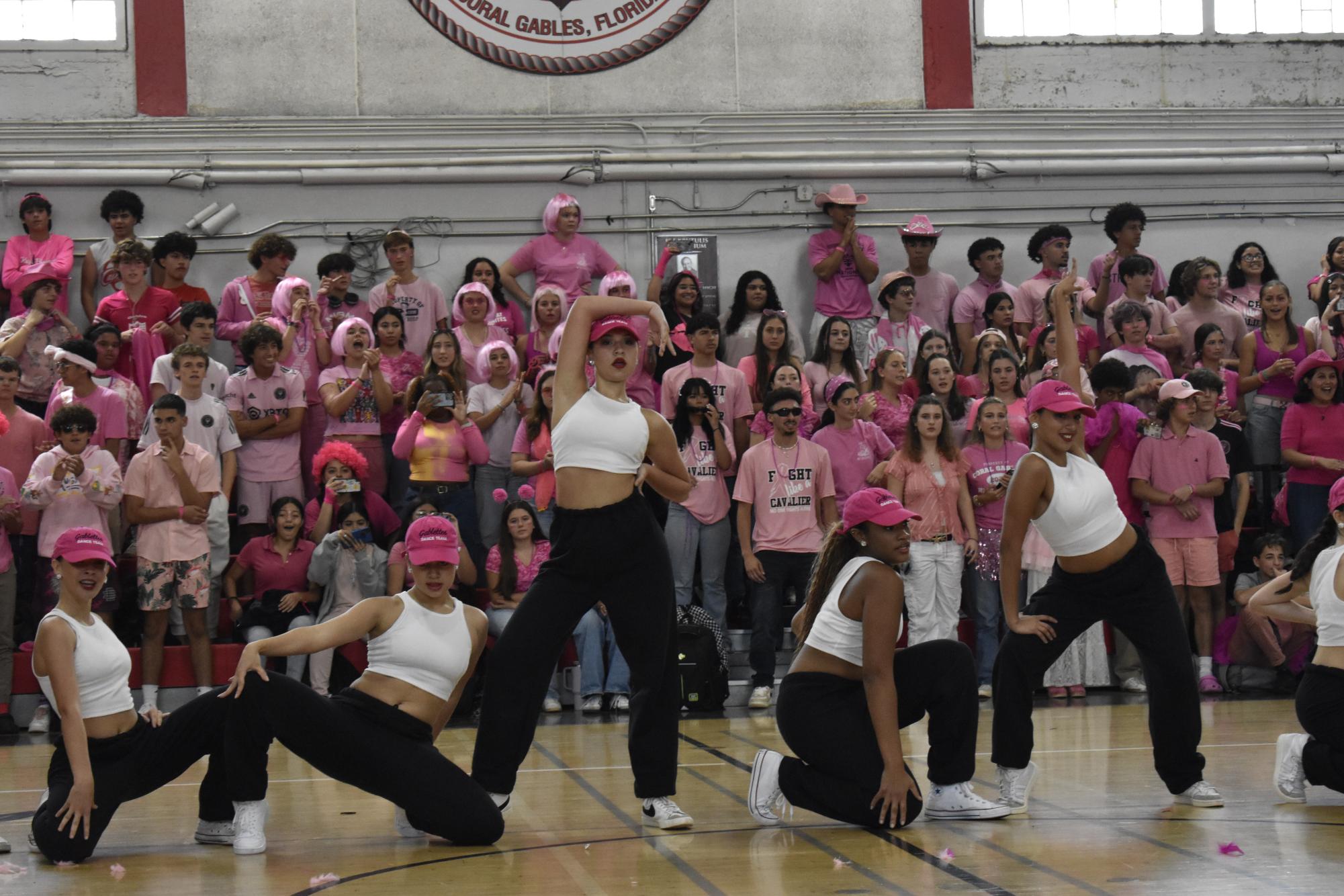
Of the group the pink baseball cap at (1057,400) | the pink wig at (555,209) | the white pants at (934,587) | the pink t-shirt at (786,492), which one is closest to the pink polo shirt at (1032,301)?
the pink t-shirt at (786,492)

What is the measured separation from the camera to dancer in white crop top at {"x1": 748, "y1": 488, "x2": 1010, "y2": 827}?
5859 millimetres

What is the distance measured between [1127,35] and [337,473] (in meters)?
9.93

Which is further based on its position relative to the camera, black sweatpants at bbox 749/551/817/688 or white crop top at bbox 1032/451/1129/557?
black sweatpants at bbox 749/551/817/688

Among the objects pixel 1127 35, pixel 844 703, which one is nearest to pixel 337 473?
pixel 844 703

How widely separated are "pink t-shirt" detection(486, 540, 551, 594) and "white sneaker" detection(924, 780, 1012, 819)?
4.54 metres

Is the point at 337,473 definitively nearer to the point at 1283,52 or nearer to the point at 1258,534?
the point at 1258,534

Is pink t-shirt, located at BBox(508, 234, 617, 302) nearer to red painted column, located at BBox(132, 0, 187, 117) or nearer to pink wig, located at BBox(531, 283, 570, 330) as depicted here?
pink wig, located at BBox(531, 283, 570, 330)

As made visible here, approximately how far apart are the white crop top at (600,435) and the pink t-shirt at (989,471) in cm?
506

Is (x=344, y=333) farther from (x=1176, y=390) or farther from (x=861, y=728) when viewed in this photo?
(x=861, y=728)

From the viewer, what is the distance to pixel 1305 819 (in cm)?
608

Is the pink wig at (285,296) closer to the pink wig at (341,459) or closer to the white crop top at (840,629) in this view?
the pink wig at (341,459)

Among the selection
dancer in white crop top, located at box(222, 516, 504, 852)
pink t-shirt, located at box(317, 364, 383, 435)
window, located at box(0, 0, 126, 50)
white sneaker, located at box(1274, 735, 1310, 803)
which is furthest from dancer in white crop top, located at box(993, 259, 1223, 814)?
window, located at box(0, 0, 126, 50)

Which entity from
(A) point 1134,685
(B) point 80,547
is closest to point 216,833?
(B) point 80,547

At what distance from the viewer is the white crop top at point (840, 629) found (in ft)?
19.8
